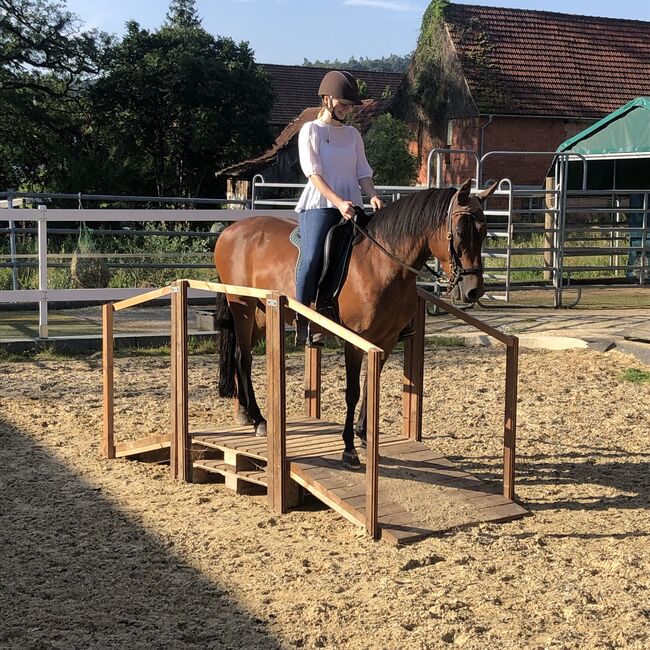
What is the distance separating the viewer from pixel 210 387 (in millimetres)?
9227

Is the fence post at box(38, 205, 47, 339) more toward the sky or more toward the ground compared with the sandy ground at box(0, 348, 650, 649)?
more toward the sky

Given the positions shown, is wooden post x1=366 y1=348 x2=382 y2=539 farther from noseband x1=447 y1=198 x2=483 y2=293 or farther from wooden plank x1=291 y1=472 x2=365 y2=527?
noseband x1=447 y1=198 x2=483 y2=293

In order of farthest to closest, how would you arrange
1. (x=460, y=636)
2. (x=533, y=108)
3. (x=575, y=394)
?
1. (x=533, y=108)
2. (x=575, y=394)
3. (x=460, y=636)

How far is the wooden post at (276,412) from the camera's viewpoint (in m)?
5.52

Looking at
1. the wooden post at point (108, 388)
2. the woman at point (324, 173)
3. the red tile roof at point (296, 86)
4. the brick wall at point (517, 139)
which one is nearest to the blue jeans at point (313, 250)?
the woman at point (324, 173)

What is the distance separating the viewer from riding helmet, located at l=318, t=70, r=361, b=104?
5848 mm

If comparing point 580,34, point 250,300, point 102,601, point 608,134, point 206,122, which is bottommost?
point 102,601

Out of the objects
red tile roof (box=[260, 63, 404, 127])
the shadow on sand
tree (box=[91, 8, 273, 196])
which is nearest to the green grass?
the shadow on sand

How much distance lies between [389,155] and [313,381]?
25.7m

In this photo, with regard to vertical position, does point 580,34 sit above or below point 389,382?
above

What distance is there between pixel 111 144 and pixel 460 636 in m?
32.8

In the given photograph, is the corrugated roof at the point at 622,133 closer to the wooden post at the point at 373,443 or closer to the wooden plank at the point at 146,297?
the wooden plank at the point at 146,297

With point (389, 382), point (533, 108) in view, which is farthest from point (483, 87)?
point (389, 382)

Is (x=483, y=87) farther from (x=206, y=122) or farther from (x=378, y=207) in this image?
(x=378, y=207)
